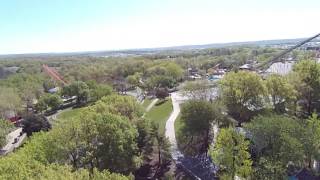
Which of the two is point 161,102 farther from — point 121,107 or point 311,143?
point 311,143

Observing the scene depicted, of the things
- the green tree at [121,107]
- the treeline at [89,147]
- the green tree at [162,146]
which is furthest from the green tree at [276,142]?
the green tree at [121,107]

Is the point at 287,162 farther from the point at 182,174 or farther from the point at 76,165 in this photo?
the point at 76,165

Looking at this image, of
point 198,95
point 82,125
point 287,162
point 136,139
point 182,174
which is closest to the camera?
point 287,162

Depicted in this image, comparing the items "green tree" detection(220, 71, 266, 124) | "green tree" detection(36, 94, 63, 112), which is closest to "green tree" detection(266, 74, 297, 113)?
"green tree" detection(220, 71, 266, 124)

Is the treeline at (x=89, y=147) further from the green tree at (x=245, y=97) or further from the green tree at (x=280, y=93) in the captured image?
the green tree at (x=280, y=93)

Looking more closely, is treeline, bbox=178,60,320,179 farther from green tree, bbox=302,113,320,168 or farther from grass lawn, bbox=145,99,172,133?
grass lawn, bbox=145,99,172,133

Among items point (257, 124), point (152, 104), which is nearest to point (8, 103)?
point (152, 104)

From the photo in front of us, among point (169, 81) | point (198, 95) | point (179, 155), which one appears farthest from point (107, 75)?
point (179, 155)
